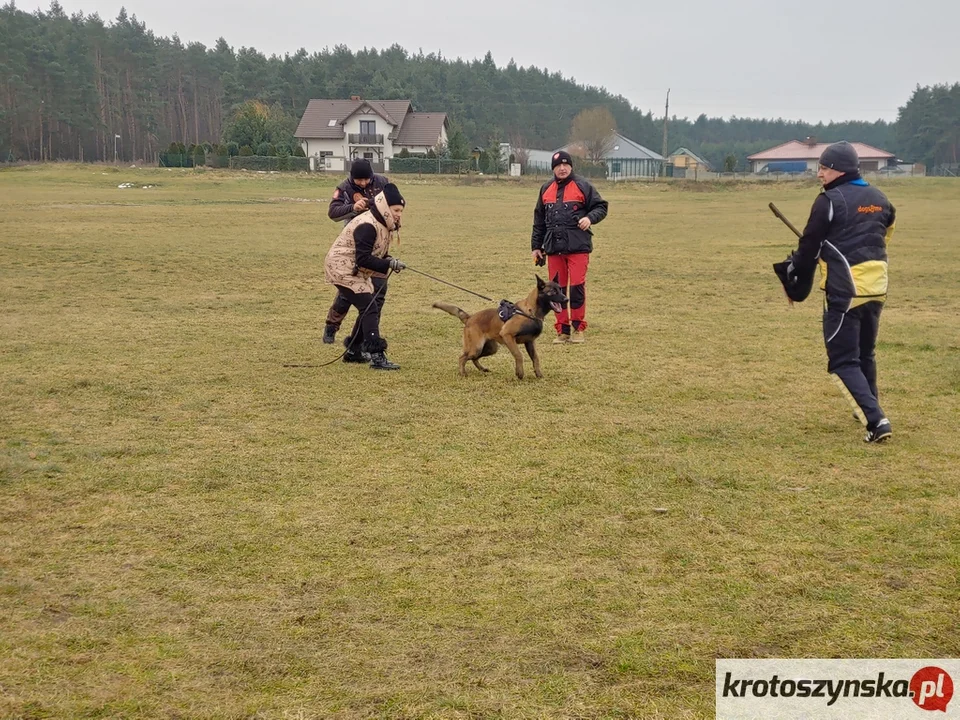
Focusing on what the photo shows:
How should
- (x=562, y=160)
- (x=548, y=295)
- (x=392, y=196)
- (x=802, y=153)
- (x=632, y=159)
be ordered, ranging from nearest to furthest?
(x=548, y=295) < (x=392, y=196) < (x=562, y=160) < (x=632, y=159) < (x=802, y=153)

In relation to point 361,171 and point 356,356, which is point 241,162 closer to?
point 361,171

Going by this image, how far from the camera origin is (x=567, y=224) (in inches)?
425

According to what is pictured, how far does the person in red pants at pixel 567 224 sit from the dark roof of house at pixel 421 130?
274ft

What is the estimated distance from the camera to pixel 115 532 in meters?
5.20

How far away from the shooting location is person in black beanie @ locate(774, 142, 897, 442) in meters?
6.84

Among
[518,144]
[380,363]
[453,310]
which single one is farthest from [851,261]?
[518,144]

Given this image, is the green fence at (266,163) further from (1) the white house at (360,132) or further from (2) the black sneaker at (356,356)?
(2) the black sneaker at (356,356)

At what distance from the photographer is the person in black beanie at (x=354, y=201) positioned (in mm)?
9926

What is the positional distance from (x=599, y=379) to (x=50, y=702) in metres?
6.42

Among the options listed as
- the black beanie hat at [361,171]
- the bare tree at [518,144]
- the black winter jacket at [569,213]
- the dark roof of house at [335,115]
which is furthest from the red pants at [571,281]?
the bare tree at [518,144]

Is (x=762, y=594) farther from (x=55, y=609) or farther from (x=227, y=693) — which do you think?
(x=55, y=609)

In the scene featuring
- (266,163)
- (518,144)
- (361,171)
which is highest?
(518,144)

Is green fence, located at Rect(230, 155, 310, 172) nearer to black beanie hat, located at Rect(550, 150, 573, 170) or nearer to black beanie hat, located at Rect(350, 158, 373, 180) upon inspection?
black beanie hat, located at Rect(550, 150, 573, 170)

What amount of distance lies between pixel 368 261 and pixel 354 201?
3.38 feet
